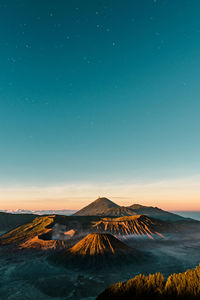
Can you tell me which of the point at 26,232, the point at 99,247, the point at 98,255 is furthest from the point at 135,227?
the point at 26,232

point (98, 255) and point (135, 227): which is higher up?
point (98, 255)

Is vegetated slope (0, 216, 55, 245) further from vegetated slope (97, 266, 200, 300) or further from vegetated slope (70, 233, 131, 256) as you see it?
vegetated slope (97, 266, 200, 300)

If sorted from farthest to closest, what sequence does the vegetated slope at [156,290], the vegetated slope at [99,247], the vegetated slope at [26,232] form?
the vegetated slope at [26,232] < the vegetated slope at [99,247] < the vegetated slope at [156,290]

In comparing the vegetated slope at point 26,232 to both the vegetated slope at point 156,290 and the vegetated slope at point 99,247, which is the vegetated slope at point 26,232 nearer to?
the vegetated slope at point 99,247

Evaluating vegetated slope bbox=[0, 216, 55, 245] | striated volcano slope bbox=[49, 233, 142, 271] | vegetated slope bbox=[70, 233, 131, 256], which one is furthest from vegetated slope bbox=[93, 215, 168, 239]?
striated volcano slope bbox=[49, 233, 142, 271]

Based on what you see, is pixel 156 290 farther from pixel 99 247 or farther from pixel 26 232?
pixel 26 232

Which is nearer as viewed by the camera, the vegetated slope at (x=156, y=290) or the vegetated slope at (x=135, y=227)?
the vegetated slope at (x=156, y=290)

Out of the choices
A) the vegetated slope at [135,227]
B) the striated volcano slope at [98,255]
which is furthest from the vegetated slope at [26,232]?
the striated volcano slope at [98,255]

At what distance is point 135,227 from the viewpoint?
157875mm

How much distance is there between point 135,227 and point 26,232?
3628 inches

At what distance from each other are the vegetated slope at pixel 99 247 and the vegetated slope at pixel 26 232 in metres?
68.2

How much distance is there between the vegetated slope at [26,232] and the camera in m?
136

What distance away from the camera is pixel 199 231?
188m

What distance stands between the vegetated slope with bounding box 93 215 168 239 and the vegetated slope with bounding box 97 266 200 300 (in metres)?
126
